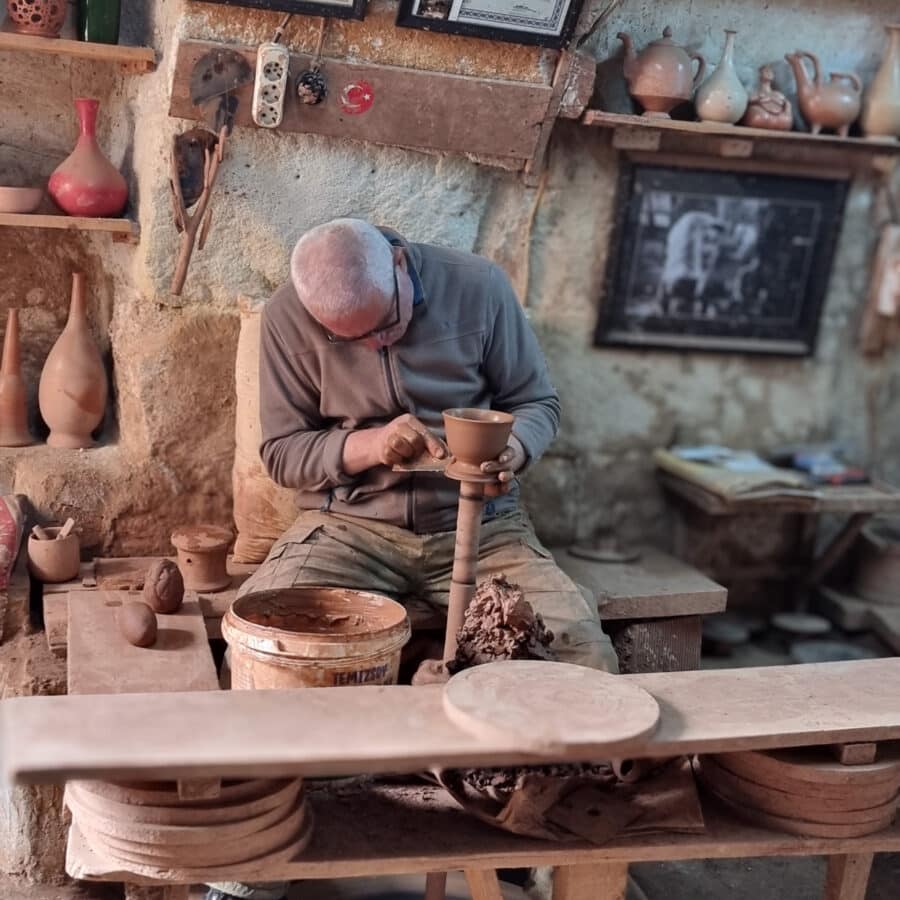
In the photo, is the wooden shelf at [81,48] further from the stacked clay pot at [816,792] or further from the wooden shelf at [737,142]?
the stacked clay pot at [816,792]

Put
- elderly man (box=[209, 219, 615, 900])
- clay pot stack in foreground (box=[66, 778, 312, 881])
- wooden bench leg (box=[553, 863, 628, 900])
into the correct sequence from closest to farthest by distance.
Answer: clay pot stack in foreground (box=[66, 778, 312, 881])
wooden bench leg (box=[553, 863, 628, 900])
elderly man (box=[209, 219, 615, 900])

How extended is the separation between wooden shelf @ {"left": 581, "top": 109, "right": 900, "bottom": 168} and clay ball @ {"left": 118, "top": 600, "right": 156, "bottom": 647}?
2261 mm

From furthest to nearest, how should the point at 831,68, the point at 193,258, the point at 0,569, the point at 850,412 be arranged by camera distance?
the point at 850,412 < the point at 831,68 < the point at 193,258 < the point at 0,569

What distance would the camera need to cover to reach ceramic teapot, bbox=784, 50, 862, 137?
431cm

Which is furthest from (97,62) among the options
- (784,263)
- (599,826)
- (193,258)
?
(599,826)

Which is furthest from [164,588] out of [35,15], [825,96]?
[825,96]

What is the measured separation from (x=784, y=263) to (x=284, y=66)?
2210mm

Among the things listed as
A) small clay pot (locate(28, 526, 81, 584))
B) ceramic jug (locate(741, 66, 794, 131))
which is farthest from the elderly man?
ceramic jug (locate(741, 66, 794, 131))

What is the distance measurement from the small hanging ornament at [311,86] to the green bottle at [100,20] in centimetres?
68

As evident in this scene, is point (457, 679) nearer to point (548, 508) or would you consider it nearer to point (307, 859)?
point (307, 859)

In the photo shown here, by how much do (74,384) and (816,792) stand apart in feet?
8.93

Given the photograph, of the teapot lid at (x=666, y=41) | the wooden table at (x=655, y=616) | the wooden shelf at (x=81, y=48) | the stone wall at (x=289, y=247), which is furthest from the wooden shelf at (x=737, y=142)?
the wooden table at (x=655, y=616)

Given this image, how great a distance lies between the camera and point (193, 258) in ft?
12.7

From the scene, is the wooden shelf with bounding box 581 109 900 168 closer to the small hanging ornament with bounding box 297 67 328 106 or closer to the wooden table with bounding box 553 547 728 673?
the small hanging ornament with bounding box 297 67 328 106
